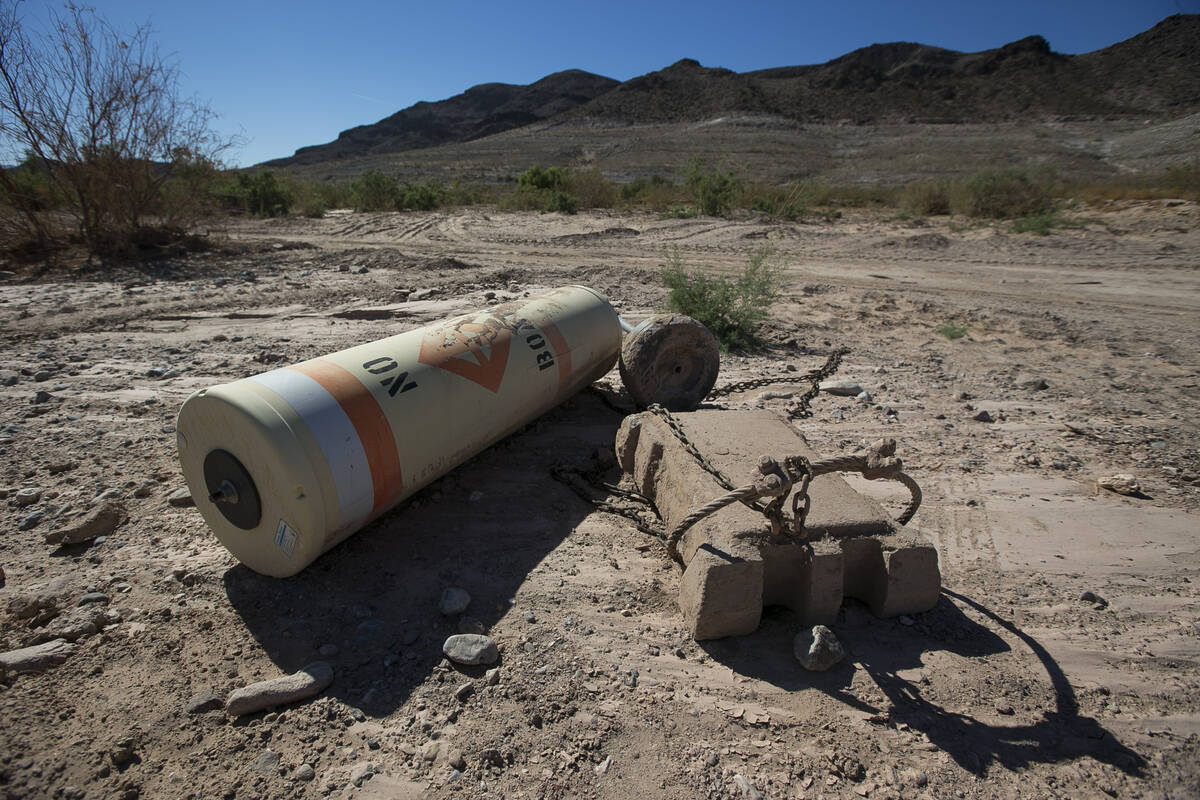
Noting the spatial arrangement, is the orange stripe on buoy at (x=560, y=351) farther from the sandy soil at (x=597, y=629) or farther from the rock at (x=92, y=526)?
the rock at (x=92, y=526)

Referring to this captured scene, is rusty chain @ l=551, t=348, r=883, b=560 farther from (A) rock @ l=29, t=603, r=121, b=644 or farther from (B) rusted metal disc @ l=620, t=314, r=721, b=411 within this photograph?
(A) rock @ l=29, t=603, r=121, b=644

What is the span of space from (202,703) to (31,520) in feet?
6.34

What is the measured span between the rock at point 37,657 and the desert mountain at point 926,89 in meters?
55.6

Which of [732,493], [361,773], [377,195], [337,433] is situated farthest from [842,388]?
[377,195]

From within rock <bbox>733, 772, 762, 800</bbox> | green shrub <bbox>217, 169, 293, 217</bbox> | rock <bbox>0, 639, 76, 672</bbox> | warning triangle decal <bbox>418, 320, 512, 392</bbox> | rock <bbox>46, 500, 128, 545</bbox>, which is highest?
green shrub <bbox>217, 169, 293, 217</bbox>

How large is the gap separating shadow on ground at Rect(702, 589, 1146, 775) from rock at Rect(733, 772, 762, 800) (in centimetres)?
44

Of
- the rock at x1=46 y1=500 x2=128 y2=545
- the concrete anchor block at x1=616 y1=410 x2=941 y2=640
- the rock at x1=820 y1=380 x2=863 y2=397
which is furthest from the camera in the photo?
the rock at x1=820 y1=380 x2=863 y2=397

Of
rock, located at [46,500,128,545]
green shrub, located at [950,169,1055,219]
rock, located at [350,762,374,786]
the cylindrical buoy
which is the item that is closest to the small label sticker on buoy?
the cylindrical buoy

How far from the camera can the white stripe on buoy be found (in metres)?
2.56

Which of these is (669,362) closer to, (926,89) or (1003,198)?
(1003,198)

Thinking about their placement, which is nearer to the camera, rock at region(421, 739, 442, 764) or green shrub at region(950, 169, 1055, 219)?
rock at region(421, 739, 442, 764)

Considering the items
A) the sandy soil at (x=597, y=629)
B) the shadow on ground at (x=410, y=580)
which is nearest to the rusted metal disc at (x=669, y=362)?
the sandy soil at (x=597, y=629)

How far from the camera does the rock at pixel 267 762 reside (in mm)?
1997

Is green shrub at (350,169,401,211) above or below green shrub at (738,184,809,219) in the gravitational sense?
above
